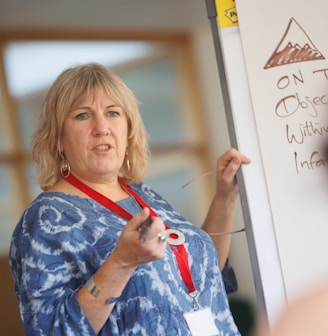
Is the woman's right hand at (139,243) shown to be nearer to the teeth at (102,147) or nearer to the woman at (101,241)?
the woman at (101,241)

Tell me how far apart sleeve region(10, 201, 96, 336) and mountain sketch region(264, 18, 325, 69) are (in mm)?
771

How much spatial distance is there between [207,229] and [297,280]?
0.37 meters

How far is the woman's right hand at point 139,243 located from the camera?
5.51ft

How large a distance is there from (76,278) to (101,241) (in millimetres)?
114

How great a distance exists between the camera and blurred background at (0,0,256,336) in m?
5.43

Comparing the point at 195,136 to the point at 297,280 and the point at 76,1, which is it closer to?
the point at 76,1

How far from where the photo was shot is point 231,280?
8.04ft

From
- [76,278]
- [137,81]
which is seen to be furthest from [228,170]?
[137,81]

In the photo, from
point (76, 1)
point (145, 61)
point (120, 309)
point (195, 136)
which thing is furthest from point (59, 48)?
point (120, 309)

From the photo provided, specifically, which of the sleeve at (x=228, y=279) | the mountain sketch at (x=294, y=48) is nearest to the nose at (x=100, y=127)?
the mountain sketch at (x=294, y=48)

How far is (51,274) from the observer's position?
1900mm

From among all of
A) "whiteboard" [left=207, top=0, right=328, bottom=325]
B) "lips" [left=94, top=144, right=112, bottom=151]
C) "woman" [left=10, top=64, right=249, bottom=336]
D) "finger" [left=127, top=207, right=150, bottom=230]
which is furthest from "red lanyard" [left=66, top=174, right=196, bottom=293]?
"finger" [left=127, top=207, right=150, bottom=230]

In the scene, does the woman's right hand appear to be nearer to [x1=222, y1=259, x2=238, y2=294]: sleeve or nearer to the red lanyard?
the red lanyard

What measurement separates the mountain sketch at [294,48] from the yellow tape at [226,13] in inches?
5.9
